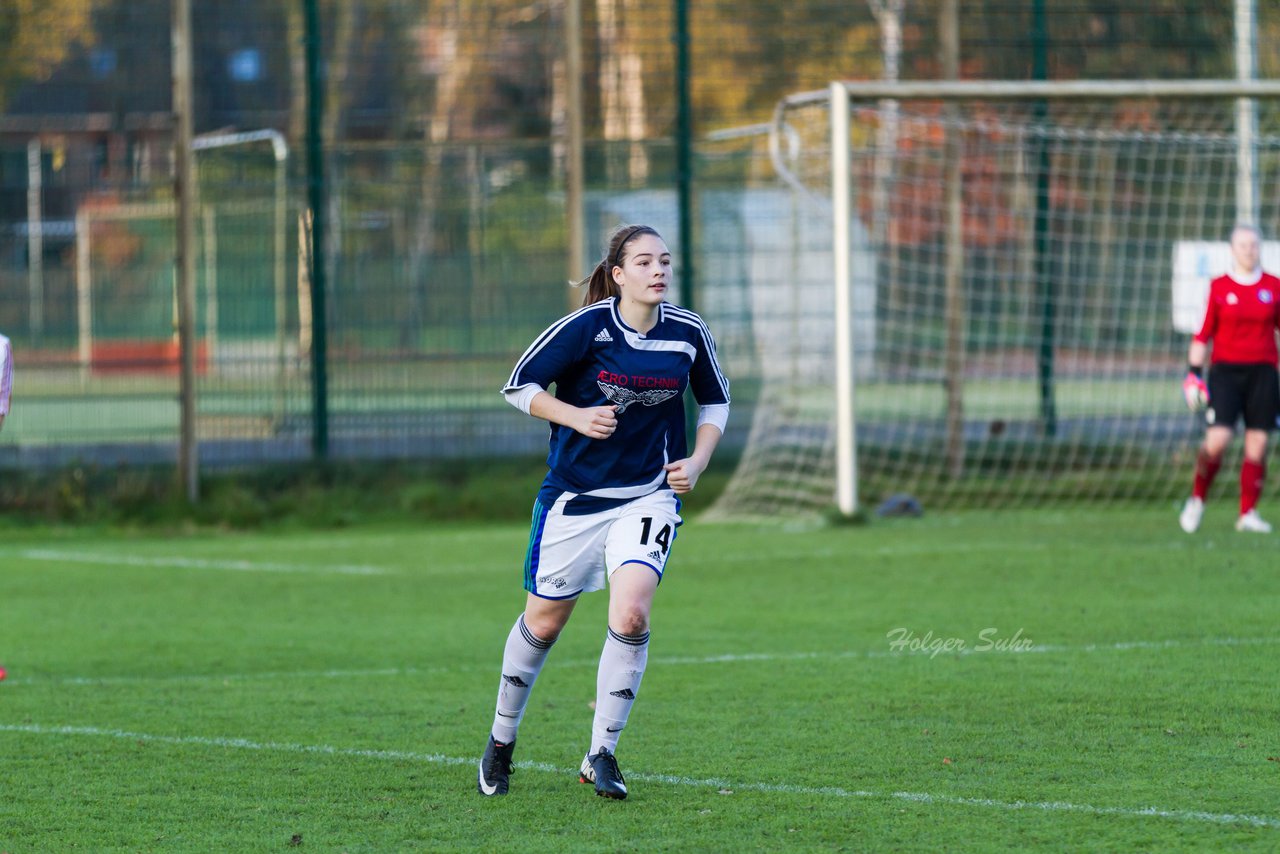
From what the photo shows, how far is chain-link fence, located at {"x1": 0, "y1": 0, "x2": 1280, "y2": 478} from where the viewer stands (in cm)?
1491

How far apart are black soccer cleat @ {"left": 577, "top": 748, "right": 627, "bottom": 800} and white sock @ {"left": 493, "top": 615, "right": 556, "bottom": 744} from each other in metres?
0.33

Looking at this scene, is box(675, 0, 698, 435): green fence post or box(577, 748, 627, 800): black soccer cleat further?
box(675, 0, 698, 435): green fence post

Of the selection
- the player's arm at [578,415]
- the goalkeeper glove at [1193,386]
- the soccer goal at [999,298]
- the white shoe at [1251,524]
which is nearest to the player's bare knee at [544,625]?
the player's arm at [578,415]

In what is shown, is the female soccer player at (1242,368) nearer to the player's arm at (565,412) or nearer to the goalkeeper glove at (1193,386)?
the goalkeeper glove at (1193,386)

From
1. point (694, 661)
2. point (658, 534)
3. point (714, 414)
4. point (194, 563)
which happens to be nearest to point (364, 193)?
point (194, 563)

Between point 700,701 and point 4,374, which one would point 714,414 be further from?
point 4,374

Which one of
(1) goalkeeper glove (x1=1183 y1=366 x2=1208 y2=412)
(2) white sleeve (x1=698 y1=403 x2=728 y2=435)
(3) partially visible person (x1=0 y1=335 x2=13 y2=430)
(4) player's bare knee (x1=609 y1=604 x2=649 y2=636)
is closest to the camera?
(4) player's bare knee (x1=609 y1=604 x2=649 y2=636)

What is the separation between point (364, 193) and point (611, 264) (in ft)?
31.9

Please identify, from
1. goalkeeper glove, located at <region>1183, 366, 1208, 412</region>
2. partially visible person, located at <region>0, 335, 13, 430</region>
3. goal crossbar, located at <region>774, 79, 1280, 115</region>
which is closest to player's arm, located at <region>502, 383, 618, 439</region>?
partially visible person, located at <region>0, 335, 13, 430</region>

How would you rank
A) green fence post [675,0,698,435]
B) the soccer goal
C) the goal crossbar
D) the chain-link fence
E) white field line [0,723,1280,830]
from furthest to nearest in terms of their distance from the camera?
green fence post [675,0,698,435], the chain-link fence, the soccer goal, the goal crossbar, white field line [0,723,1280,830]

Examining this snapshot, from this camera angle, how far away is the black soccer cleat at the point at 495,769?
5.78 m

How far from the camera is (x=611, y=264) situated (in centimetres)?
589

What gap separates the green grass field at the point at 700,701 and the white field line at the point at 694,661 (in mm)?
28

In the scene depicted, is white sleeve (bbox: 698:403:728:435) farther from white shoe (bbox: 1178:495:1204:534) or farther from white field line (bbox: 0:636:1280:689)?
white shoe (bbox: 1178:495:1204:534)
